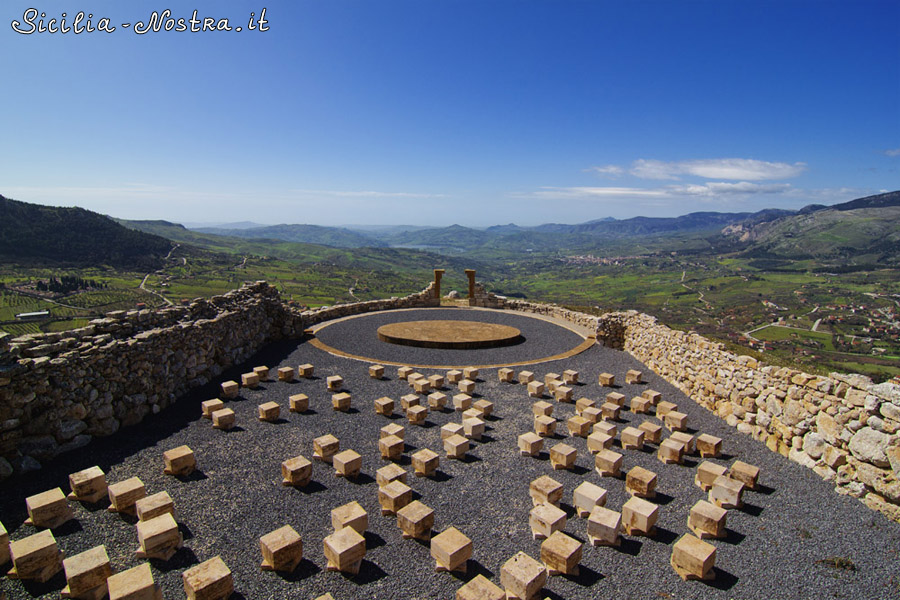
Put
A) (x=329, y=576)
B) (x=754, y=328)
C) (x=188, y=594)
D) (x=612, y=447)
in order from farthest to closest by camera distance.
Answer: (x=754, y=328)
(x=612, y=447)
(x=329, y=576)
(x=188, y=594)

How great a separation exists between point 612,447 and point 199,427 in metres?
11.3

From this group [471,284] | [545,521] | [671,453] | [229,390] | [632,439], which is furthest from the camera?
[471,284]

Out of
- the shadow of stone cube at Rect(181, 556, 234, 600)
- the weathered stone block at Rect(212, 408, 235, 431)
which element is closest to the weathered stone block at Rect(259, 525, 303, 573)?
the shadow of stone cube at Rect(181, 556, 234, 600)

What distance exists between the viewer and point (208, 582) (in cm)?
540

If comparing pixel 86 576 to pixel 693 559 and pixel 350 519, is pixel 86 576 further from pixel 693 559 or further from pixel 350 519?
pixel 693 559

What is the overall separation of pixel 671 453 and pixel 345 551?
811 cm

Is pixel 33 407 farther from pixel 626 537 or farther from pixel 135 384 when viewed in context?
pixel 626 537

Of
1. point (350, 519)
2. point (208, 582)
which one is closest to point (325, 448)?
point (350, 519)

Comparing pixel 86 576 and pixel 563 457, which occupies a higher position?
pixel 86 576

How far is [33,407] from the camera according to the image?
28.6 ft

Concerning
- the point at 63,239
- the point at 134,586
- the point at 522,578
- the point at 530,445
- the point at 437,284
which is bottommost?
the point at 530,445

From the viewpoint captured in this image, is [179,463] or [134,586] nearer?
[134,586]

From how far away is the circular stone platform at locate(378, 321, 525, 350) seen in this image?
19234 millimetres

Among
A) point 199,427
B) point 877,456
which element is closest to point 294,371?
point 199,427
